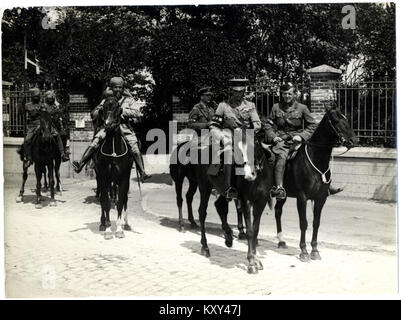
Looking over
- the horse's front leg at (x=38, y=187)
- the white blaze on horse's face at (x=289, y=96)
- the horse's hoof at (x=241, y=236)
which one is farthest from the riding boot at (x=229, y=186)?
the horse's front leg at (x=38, y=187)

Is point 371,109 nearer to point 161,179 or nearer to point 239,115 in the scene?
point 239,115

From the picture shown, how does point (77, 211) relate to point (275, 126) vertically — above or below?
below

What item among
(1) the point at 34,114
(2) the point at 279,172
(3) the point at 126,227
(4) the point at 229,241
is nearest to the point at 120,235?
(3) the point at 126,227

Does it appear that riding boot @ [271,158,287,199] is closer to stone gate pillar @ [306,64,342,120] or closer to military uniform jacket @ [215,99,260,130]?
military uniform jacket @ [215,99,260,130]

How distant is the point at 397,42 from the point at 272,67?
41.8ft

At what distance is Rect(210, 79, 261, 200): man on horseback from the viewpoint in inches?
278

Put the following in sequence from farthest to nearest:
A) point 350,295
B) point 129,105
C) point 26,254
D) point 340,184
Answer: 1. point 340,184
2. point 129,105
3. point 26,254
4. point 350,295

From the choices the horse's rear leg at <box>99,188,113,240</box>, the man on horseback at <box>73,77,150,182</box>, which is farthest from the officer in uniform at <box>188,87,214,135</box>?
the horse's rear leg at <box>99,188,113,240</box>

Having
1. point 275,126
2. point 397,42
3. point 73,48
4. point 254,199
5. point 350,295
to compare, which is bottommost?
point 350,295

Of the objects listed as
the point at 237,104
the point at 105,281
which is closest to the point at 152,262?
the point at 105,281

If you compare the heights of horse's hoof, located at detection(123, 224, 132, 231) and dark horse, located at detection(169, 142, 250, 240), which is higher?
dark horse, located at detection(169, 142, 250, 240)

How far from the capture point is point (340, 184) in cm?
1289

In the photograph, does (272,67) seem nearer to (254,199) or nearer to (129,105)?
(129,105)

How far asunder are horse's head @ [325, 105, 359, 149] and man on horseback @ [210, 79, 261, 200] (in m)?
1.04
